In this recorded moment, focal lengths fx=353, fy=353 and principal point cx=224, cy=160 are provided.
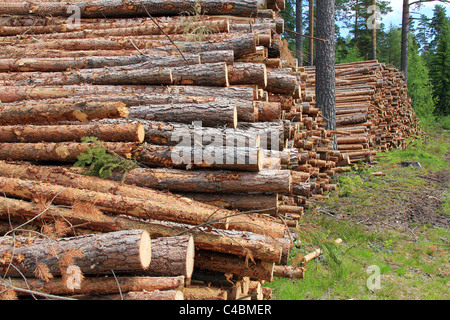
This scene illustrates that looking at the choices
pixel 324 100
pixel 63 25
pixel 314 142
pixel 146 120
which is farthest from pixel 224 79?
pixel 324 100

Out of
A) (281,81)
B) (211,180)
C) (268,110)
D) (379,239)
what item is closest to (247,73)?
(268,110)

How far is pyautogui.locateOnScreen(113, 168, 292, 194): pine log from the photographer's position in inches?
144

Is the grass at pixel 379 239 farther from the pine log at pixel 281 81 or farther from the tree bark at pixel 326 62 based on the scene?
the pine log at pixel 281 81

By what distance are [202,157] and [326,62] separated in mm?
7563

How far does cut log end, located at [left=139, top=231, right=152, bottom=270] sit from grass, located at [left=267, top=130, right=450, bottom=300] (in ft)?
7.52

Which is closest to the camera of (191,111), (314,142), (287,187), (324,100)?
(287,187)

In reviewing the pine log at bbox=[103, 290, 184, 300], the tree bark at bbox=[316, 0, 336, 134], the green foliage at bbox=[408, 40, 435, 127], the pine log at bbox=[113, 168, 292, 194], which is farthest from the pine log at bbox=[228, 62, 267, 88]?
the green foliage at bbox=[408, 40, 435, 127]

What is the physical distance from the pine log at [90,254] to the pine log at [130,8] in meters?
4.62

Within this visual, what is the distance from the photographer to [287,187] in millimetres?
3609

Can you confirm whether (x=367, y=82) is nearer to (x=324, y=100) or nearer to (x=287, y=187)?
(x=324, y=100)

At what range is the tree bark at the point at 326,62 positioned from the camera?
988cm

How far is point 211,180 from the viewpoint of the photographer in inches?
147

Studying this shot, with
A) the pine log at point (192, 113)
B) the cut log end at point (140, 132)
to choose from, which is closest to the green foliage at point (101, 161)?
the cut log end at point (140, 132)
